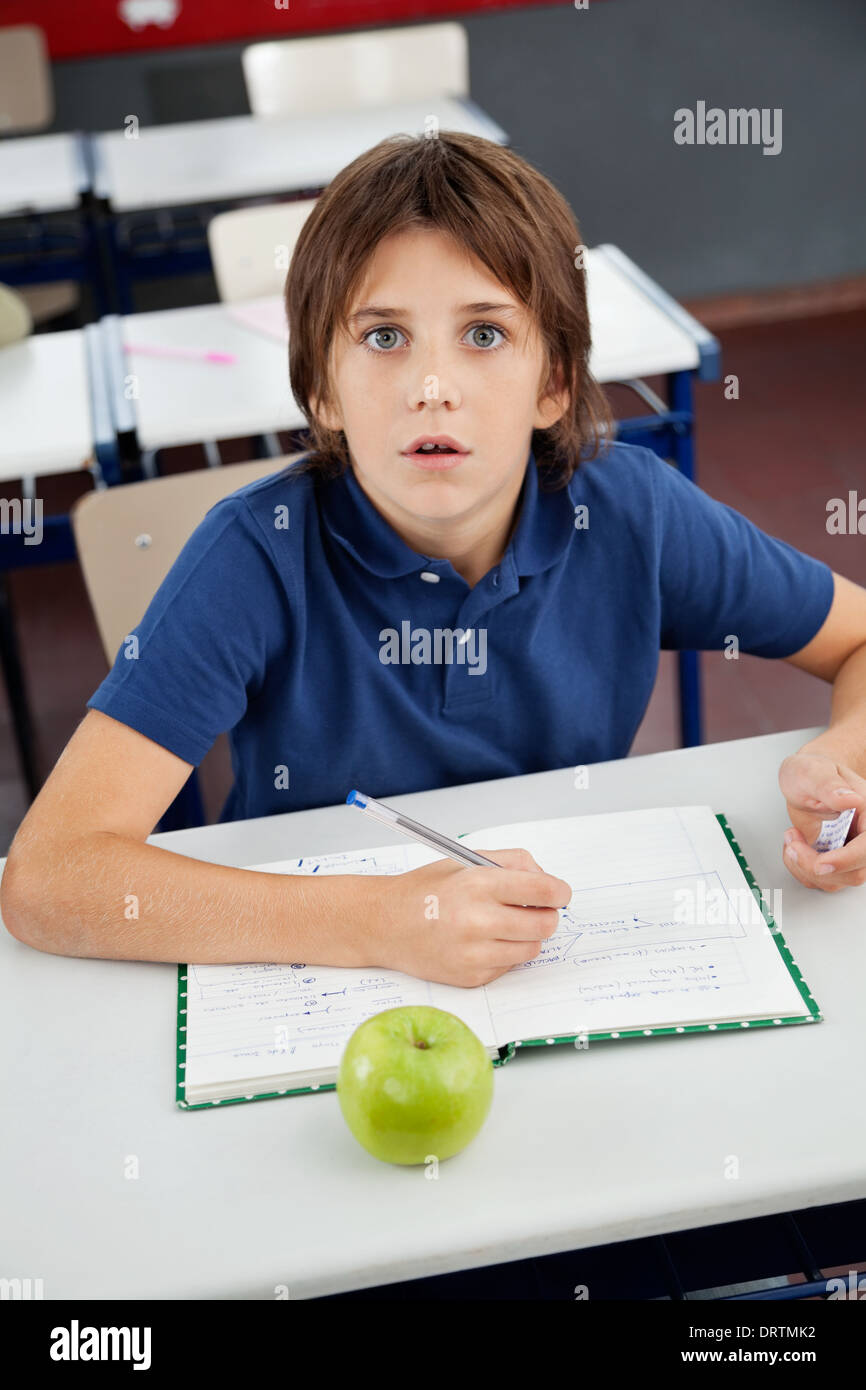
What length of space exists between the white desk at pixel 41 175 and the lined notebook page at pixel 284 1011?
Result: 8.73 ft

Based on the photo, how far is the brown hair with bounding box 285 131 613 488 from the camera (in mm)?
1170

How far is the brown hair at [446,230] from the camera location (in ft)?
3.84

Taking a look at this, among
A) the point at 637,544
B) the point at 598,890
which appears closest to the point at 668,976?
the point at 598,890

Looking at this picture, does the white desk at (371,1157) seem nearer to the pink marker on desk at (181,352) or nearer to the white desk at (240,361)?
the white desk at (240,361)

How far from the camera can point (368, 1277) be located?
816 millimetres

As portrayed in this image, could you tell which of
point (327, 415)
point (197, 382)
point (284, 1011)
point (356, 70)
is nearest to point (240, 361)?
point (197, 382)

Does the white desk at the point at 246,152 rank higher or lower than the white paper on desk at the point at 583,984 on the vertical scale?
higher

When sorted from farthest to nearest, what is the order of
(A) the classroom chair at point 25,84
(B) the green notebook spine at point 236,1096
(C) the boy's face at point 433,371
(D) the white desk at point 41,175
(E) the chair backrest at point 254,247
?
(A) the classroom chair at point 25,84 → (D) the white desk at point 41,175 → (E) the chair backrest at point 254,247 → (C) the boy's face at point 433,371 → (B) the green notebook spine at point 236,1096

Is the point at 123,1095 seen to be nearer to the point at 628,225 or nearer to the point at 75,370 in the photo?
the point at 75,370

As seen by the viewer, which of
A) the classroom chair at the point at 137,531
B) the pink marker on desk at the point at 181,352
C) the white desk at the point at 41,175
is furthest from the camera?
the white desk at the point at 41,175

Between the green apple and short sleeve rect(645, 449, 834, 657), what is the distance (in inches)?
26.1

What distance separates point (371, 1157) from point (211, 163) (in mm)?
3027

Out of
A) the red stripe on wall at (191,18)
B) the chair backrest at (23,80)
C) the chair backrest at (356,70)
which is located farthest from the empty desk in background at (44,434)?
the red stripe on wall at (191,18)

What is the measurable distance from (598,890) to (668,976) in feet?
0.38
